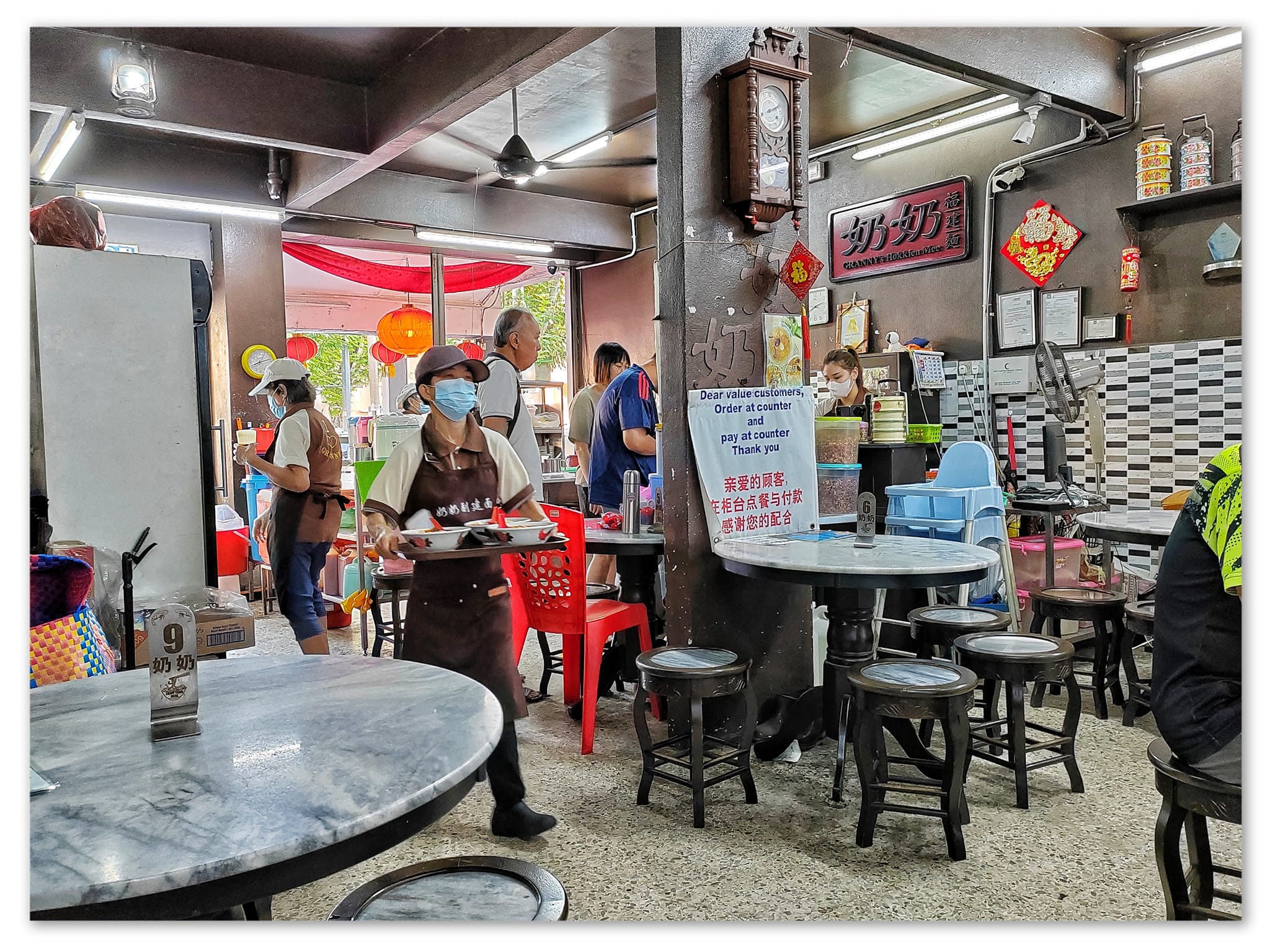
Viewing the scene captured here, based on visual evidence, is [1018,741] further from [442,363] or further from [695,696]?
[442,363]

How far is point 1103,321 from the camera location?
4879mm

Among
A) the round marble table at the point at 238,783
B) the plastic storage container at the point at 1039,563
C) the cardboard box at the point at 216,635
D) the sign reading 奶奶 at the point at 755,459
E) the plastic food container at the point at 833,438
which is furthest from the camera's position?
the plastic storage container at the point at 1039,563

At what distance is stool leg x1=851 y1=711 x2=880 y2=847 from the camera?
233 cm

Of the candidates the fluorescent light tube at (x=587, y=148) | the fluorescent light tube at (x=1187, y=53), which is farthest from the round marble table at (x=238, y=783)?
the fluorescent light tube at (x=587, y=148)

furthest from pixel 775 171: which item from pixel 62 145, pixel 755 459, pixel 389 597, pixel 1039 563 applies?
pixel 62 145

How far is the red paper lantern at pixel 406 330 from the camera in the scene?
273 inches

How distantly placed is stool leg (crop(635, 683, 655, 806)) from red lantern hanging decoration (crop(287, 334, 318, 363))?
464 cm

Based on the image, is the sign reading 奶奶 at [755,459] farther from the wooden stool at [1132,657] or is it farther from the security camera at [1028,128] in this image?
the security camera at [1028,128]

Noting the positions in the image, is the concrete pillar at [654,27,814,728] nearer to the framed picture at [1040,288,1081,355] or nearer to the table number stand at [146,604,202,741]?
the table number stand at [146,604,202,741]

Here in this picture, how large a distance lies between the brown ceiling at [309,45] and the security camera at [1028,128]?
3.21 meters

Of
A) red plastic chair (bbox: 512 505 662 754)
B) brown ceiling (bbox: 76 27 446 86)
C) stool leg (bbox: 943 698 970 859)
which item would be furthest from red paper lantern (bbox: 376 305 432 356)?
stool leg (bbox: 943 698 970 859)

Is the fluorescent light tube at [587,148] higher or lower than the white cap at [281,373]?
higher

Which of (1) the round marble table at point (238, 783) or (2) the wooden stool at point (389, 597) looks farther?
(2) the wooden stool at point (389, 597)

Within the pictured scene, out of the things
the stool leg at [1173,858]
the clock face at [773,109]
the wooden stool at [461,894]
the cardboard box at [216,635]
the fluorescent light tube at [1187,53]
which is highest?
the fluorescent light tube at [1187,53]
